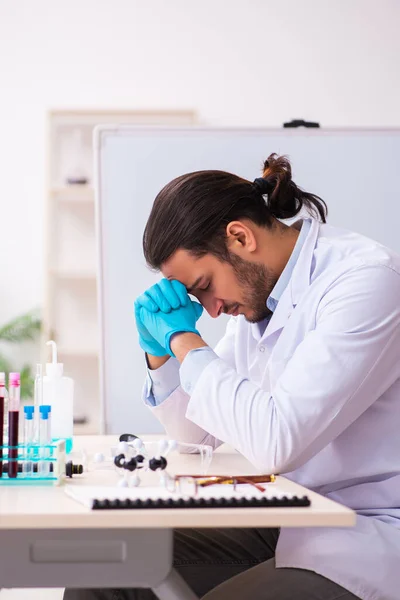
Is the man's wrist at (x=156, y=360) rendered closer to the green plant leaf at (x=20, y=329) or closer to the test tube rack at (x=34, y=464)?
the test tube rack at (x=34, y=464)

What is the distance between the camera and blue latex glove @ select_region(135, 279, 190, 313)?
1330mm

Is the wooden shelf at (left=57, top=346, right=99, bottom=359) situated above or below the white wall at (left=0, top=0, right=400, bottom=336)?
below

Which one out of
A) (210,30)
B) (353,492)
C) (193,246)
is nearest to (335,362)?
(353,492)

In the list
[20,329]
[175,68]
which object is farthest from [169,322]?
[175,68]

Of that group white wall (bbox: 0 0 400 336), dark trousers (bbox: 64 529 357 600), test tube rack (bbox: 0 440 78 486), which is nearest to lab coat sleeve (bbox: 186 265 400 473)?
test tube rack (bbox: 0 440 78 486)

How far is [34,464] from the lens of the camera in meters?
1.06

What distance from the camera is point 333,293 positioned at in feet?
3.98

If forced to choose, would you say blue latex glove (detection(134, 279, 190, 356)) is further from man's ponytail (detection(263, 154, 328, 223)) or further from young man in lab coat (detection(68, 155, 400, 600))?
man's ponytail (detection(263, 154, 328, 223))

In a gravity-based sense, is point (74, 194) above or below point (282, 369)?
above

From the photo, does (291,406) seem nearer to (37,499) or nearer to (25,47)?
(37,499)

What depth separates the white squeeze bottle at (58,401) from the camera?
1.36m

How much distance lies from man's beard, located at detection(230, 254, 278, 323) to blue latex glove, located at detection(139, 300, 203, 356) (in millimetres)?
87

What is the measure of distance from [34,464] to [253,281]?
20.0 inches

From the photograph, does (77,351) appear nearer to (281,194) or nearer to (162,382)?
(162,382)
